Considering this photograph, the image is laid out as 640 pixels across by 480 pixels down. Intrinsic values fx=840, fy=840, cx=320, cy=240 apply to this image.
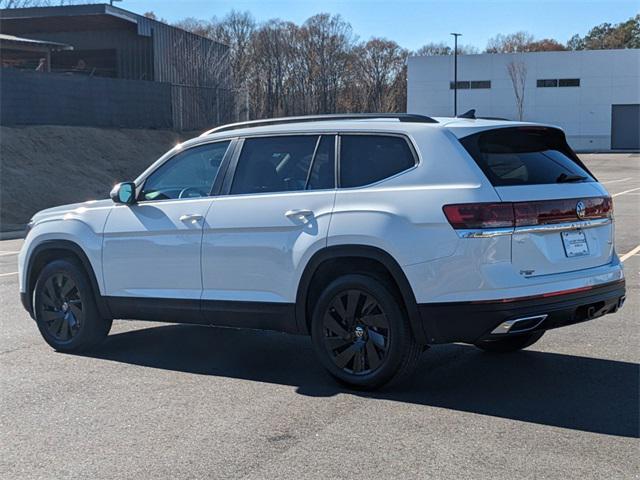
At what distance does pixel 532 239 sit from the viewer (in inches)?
213

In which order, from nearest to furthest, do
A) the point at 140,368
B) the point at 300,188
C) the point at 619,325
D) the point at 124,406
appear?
1. the point at 124,406
2. the point at 300,188
3. the point at 140,368
4. the point at 619,325

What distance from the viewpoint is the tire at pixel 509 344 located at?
687 centimetres

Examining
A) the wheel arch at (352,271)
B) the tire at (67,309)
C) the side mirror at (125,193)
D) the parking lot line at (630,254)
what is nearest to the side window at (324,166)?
the wheel arch at (352,271)

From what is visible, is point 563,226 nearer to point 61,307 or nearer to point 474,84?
point 61,307

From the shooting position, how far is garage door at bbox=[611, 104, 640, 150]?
69688mm

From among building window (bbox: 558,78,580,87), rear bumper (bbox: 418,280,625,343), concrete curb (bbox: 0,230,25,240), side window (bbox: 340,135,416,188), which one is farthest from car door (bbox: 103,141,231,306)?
building window (bbox: 558,78,580,87)

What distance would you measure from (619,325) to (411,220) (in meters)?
3.38

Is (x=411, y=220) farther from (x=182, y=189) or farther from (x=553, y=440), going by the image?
(x=182, y=189)

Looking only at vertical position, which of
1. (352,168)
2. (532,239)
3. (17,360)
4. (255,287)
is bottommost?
(17,360)

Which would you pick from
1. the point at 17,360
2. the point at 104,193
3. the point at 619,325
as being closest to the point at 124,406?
the point at 17,360

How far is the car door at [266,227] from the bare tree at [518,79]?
6643cm

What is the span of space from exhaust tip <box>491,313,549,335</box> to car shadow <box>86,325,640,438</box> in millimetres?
511

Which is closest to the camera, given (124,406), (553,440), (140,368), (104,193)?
(553,440)

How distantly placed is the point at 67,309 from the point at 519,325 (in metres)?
4.06
